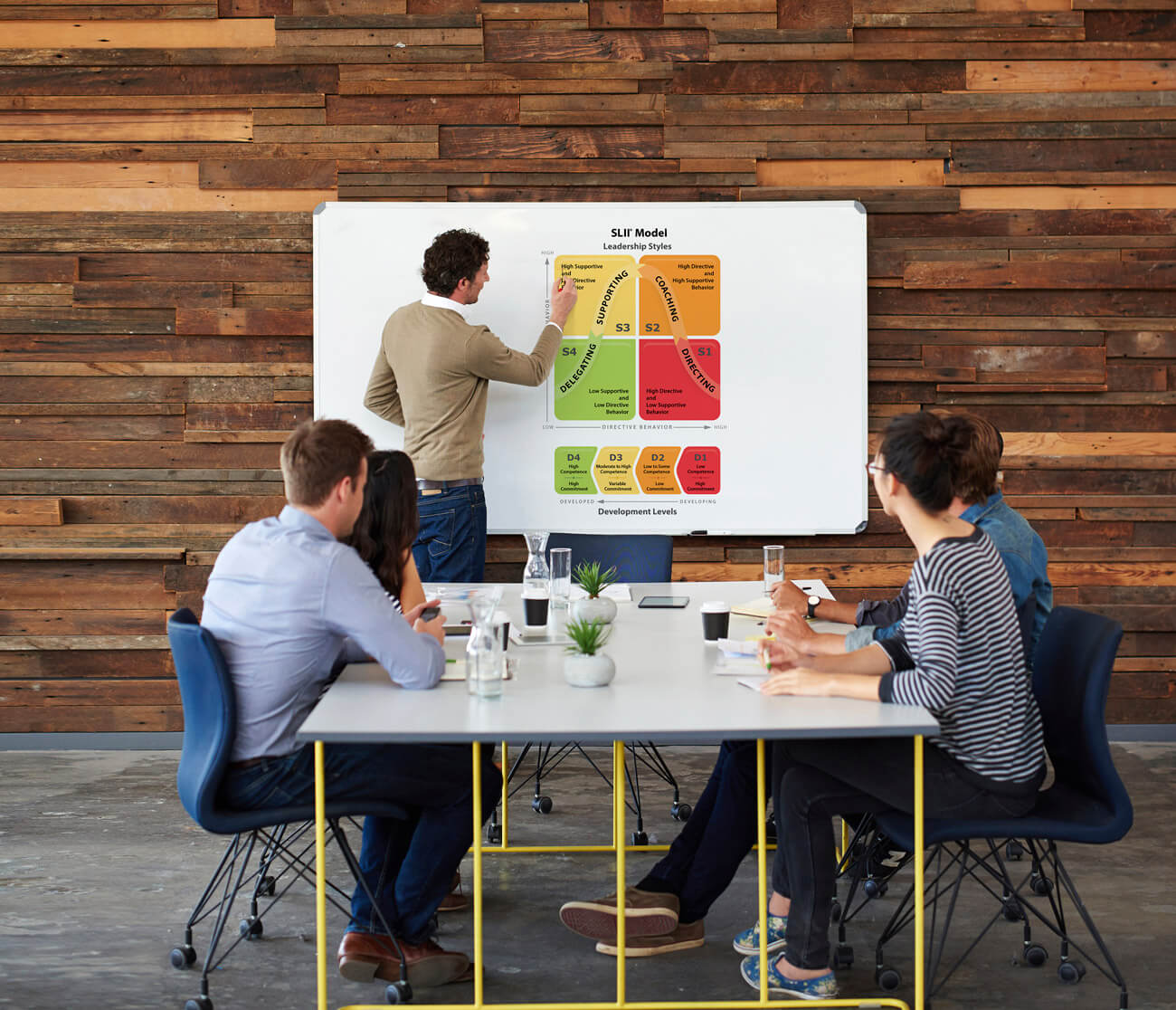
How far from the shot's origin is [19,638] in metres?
5.04

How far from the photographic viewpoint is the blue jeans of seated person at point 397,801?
265cm

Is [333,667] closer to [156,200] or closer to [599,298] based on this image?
[599,298]

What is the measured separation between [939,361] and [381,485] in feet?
9.14

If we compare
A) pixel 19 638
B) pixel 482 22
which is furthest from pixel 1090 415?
Result: pixel 19 638

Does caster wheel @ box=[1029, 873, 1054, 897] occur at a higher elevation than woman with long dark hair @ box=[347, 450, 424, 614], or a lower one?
lower

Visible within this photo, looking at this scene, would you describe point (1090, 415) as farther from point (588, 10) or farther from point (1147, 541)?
point (588, 10)

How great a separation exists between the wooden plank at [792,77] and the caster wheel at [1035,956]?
332cm

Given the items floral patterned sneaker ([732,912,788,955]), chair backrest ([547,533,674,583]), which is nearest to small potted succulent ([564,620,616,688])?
floral patterned sneaker ([732,912,788,955])

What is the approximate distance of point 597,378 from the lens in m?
4.96

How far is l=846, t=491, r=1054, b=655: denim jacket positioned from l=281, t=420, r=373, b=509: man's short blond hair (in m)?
1.22

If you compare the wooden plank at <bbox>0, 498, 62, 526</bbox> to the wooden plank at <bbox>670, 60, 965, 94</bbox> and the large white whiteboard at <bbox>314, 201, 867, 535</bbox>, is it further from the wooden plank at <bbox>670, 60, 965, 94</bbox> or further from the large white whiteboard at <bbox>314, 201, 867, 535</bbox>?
the wooden plank at <bbox>670, 60, 965, 94</bbox>

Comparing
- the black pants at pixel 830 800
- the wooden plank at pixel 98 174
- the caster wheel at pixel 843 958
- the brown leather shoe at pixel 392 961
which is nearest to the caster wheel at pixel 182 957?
the brown leather shoe at pixel 392 961

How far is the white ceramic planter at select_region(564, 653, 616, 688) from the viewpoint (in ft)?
8.46

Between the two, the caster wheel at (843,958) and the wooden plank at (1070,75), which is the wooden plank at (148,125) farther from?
the caster wheel at (843,958)
